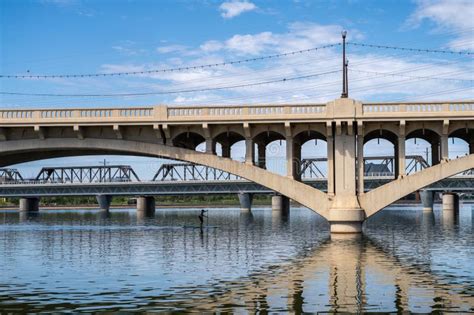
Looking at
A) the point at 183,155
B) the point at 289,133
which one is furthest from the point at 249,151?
the point at 183,155

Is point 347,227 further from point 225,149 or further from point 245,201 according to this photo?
point 245,201

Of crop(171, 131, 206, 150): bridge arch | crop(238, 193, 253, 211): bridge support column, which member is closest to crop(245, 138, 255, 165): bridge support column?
crop(171, 131, 206, 150): bridge arch

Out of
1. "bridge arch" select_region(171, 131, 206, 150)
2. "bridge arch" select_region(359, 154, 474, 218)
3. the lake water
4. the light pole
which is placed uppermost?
the light pole

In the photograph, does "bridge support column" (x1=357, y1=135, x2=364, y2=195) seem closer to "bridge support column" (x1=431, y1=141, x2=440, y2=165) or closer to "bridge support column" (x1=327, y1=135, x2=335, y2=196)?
"bridge support column" (x1=327, y1=135, x2=335, y2=196)

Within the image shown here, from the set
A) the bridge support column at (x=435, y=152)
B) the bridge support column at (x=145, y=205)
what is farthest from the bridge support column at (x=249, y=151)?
the bridge support column at (x=145, y=205)

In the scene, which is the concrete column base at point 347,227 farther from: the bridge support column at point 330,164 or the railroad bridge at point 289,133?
the bridge support column at point 330,164

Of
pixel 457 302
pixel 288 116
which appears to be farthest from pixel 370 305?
pixel 288 116

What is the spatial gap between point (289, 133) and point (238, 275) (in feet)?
75.6

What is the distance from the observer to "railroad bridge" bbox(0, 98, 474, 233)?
51781mm

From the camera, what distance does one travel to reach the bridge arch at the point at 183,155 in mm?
53250

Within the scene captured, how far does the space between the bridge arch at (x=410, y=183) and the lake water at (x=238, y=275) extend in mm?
3163

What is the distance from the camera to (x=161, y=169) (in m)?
165

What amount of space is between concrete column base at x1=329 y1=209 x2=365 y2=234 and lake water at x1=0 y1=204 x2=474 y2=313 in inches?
56.7

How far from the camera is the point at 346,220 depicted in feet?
172
